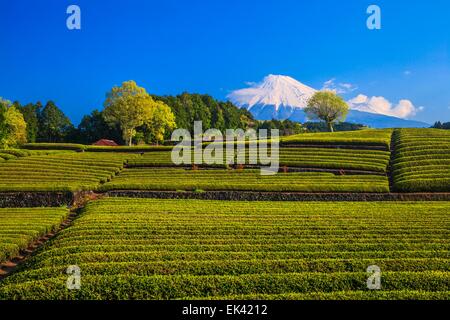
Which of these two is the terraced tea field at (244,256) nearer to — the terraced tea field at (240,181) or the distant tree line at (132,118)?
the terraced tea field at (240,181)

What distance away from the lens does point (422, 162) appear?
46875 millimetres

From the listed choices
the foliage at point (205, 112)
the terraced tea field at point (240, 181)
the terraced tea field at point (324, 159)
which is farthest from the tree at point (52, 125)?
the terraced tea field at point (240, 181)

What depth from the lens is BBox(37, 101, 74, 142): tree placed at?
348ft

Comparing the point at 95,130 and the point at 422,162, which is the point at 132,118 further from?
the point at 422,162

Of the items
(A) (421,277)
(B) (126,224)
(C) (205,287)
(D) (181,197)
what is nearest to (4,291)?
(C) (205,287)

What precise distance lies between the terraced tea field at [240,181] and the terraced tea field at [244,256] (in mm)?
9158

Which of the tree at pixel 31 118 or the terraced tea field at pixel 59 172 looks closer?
the terraced tea field at pixel 59 172

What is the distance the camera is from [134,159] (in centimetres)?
5541

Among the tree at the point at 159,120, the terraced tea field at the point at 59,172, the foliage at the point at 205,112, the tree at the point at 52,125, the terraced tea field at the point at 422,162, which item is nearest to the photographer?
the terraced tea field at the point at 422,162

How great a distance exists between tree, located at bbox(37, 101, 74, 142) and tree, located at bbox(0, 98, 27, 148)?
61.2ft

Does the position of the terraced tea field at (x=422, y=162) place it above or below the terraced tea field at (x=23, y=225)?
above

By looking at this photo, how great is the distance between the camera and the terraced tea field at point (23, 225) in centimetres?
2109

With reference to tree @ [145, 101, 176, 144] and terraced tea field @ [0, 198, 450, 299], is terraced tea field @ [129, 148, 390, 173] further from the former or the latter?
tree @ [145, 101, 176, 144]

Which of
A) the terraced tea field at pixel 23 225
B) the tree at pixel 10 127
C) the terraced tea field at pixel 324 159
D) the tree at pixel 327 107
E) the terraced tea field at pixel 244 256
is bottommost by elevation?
the terraced tea field at pixel 23 225
